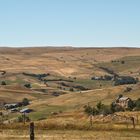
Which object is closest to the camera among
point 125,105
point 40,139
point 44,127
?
point 40,139

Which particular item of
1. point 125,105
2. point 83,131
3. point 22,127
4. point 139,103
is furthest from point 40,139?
point 125,105

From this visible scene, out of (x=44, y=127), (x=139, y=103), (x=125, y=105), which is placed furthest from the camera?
(x=125, y=105)

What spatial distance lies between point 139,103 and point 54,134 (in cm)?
11495

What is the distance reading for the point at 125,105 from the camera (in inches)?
7170

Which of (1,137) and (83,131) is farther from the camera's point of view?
(83,131)

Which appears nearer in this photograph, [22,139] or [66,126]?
[22,139]

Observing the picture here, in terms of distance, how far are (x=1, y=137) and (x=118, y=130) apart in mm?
14883

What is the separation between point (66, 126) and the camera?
51094 millimetres

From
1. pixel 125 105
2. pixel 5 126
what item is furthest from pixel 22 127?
pixel 125 105

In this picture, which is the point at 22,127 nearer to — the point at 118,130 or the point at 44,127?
the point at 44,127

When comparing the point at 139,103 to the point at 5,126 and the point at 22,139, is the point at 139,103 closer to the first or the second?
the point at 5,126

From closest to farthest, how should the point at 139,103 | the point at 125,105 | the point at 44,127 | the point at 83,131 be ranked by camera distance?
the point at 83,131
the point at 44,127
the point at 139,103
the point at 125,105

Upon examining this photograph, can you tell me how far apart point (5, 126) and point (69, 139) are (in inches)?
550

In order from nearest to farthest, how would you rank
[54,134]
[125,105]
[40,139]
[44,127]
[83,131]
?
[40,139]
[54,134]
[83,131]
[44,127]
[125,105]
